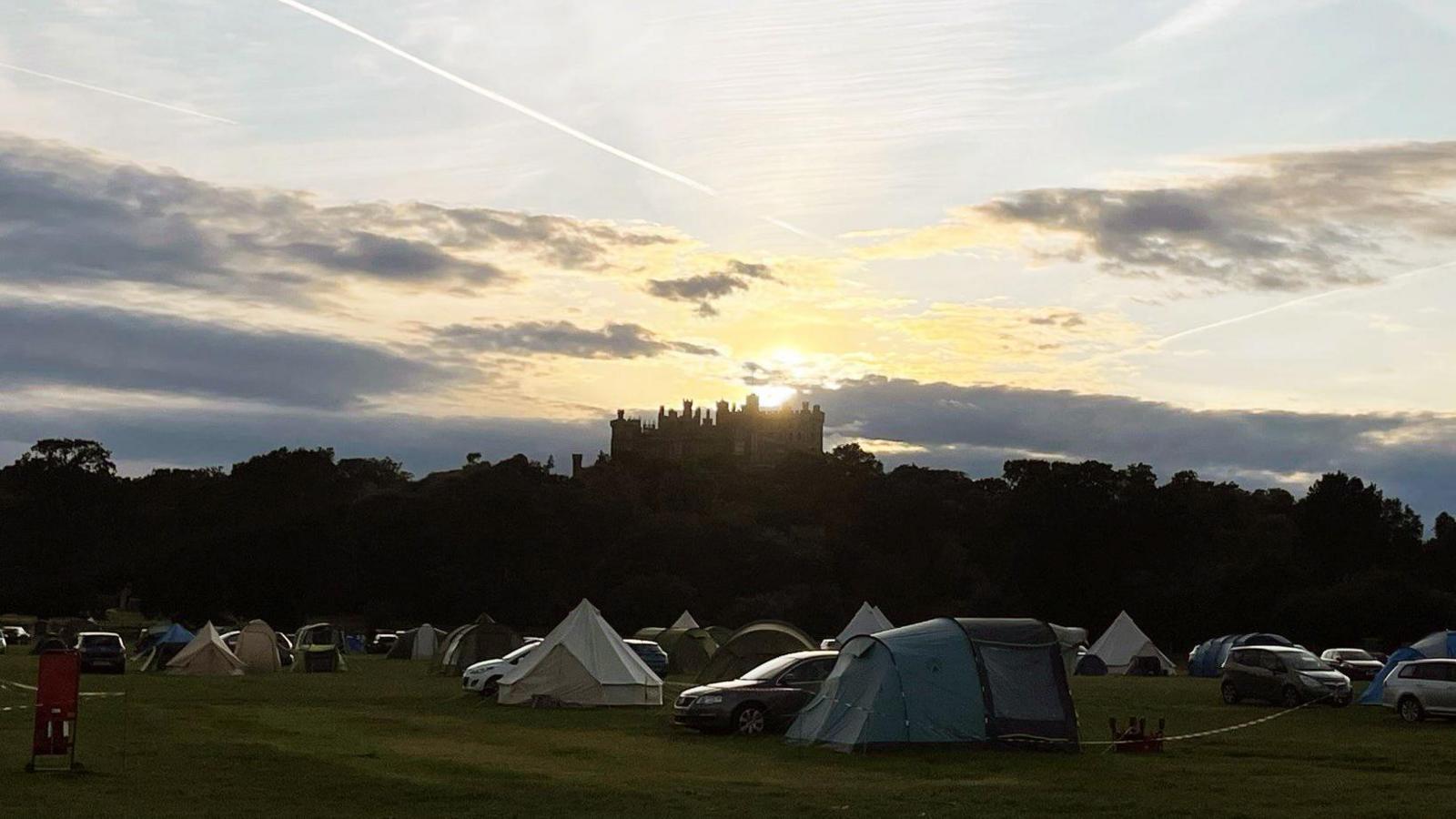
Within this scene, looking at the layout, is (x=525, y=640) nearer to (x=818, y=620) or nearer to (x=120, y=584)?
(x=818, y=620)

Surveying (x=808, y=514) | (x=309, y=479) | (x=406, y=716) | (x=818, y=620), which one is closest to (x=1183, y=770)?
(x=406, y=716)

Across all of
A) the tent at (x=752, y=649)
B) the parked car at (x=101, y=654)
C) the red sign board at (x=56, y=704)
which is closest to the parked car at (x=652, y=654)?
the tent at (x=752, y=649)

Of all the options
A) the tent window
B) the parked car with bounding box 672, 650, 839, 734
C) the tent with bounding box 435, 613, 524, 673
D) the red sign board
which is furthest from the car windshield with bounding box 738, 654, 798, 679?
the tent with bounding box 435, 613, 524, 673

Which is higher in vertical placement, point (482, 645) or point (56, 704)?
point (56, 704)

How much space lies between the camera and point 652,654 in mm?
52875

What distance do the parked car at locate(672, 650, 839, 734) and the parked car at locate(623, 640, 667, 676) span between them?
883 inches

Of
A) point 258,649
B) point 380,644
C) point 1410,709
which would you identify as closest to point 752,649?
point 1410,709

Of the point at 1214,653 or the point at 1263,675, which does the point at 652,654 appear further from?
the point at 1214,653

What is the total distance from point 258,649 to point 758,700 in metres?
36.5

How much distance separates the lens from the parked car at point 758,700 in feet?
92.9

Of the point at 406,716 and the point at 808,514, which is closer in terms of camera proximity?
the point at 406,716

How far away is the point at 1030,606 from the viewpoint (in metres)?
102

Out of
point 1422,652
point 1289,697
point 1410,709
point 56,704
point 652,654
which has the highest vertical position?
point 56,704

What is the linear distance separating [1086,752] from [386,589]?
85290 millimetres
